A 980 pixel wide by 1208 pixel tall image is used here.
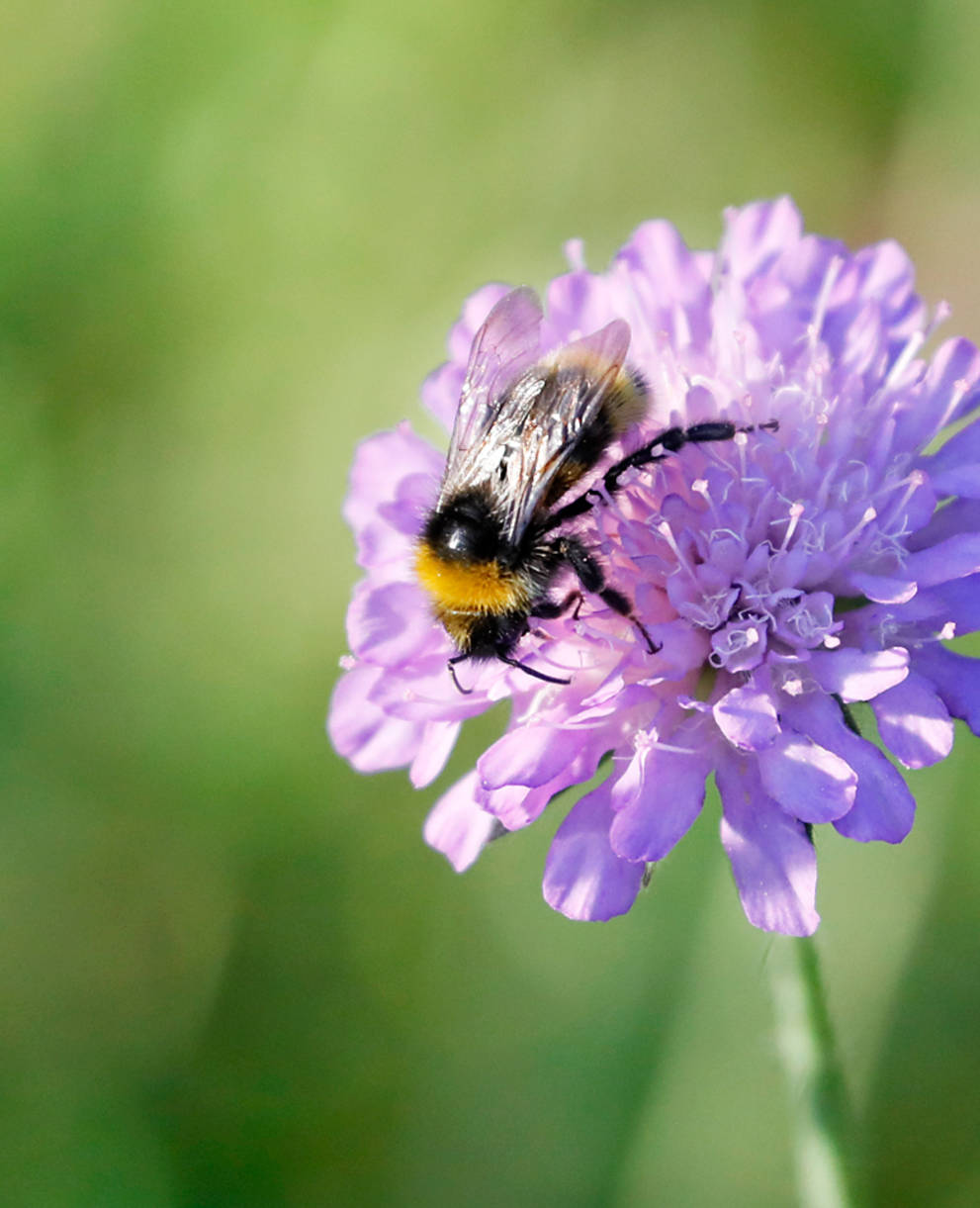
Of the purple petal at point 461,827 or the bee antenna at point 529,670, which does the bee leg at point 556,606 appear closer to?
the bee antenna at point 529,670

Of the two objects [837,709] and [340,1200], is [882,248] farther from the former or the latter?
[340,1200]

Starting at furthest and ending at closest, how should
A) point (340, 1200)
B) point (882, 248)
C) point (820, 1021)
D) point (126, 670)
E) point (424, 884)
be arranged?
point (126, 670) → point (424, 884) → point (340, 1200) → point (882, 248) → point (820, 1021)

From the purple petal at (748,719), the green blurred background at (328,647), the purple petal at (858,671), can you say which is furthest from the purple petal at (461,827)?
the green blurred background at (328,647)

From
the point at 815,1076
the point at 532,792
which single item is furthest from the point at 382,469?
the point at 815,1076

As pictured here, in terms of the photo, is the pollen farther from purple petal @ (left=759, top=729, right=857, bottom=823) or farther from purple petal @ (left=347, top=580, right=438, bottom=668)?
purple petal @ (left=759, top=729, right=857, bottom=823)

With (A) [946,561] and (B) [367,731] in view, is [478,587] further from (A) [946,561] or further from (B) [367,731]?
(A) [946,561]

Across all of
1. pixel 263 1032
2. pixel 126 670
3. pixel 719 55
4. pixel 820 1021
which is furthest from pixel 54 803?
pixel 719 55
